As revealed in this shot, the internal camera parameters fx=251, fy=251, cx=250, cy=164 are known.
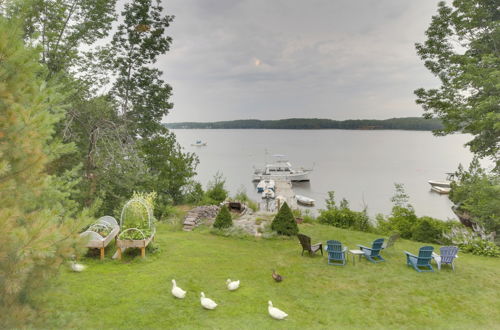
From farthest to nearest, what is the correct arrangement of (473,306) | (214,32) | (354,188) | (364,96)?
(364,96)
(354,188)
(214,32)
(473,306)

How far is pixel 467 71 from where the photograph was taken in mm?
9211

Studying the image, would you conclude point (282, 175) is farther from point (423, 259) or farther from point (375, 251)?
point (423, 259)

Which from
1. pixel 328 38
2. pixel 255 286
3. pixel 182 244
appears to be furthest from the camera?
pixel 328 38

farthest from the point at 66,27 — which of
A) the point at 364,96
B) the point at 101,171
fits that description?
the point at 364,96

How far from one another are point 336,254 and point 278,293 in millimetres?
2556

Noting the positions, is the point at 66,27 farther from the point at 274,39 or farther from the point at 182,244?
the point at 274,39

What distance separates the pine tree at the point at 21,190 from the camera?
5.08 ft

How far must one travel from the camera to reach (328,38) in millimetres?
29438

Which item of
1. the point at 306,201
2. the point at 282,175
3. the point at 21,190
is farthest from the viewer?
the point at 282,175

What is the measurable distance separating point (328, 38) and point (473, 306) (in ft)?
99.8

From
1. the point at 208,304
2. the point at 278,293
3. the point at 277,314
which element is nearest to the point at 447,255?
the point at 278,293

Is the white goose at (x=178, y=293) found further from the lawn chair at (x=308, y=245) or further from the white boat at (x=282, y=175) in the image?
the white boat at (x=282, y=175)

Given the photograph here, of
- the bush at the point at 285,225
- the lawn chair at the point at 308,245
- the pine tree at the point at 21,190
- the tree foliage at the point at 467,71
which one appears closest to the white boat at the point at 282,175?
the tree foliage at the point at 467,71

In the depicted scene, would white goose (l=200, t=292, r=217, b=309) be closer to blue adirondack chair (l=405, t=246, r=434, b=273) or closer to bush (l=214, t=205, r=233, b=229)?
blue adirondack chair (l=405, t=246, r=434, b=273)
